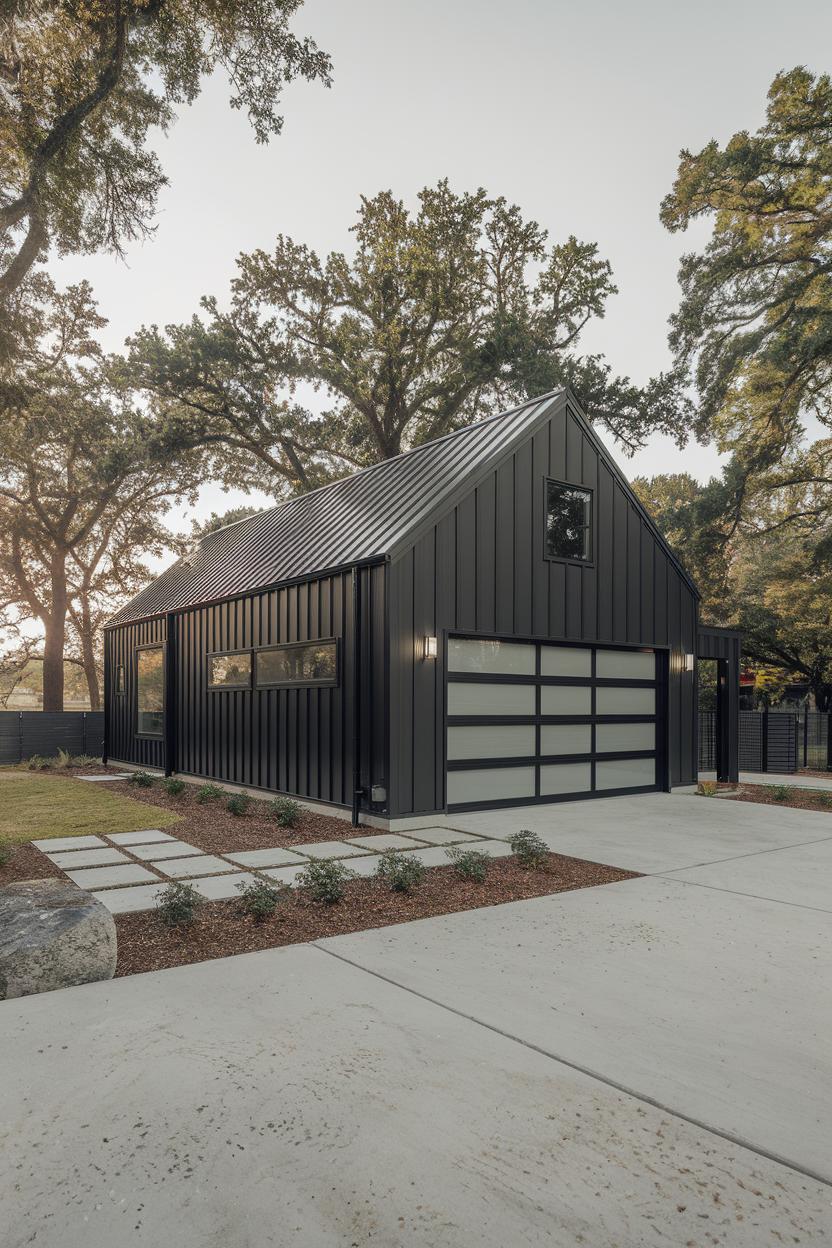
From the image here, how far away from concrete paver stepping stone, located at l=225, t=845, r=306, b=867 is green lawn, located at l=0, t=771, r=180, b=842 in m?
1.99

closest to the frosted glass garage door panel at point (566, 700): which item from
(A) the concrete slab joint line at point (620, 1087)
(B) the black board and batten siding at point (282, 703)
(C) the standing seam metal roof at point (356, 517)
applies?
(B) the black board and batten siding at point (282, 703)

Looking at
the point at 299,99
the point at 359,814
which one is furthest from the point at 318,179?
the point at 359,814

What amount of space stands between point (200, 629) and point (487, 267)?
15.4 metres

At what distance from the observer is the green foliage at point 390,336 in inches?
783

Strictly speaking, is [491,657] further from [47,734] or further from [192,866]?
[47,734]

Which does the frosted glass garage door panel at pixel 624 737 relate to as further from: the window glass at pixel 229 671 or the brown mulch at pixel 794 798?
the window glass at pixel 229 671

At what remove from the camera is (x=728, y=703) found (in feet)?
42.9

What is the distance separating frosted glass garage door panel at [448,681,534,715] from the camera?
8.95 metres

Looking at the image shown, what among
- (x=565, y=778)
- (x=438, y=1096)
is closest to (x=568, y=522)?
(x=565, y=778)

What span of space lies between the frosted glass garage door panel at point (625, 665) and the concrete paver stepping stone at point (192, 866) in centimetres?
639

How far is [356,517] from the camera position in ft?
33.6

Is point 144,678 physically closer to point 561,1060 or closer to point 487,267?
point 561,1060

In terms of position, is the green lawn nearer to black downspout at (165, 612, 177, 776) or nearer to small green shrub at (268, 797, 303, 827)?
small green shrub at (268, 797, 303, 827)

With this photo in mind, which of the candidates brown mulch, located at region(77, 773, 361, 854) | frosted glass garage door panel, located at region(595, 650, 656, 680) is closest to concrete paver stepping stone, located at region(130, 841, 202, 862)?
brown mulch, located at region(77, 773, 361, 854)
